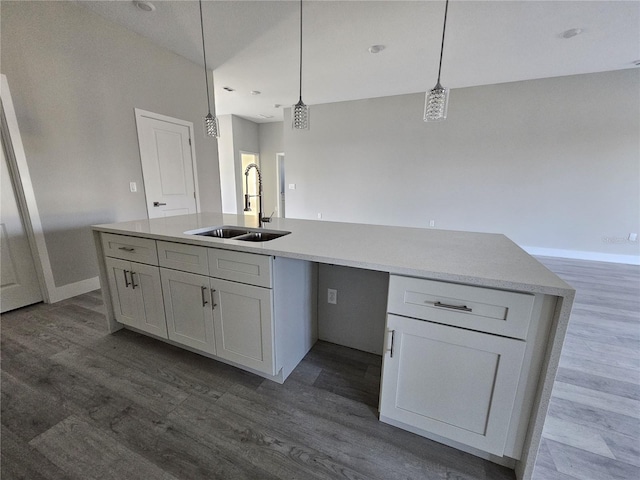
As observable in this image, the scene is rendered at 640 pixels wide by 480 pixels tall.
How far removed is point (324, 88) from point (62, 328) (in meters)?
4.64

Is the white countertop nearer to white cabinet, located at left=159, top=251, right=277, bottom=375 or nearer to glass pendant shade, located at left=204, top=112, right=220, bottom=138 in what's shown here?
white cabinet, located at left=159, top=251, right=277, bottom=375

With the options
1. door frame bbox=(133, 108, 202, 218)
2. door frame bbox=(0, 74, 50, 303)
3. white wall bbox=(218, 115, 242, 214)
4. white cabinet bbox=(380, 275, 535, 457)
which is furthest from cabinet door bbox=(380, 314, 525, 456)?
white wall bbox=(218, 115, 242, 214)

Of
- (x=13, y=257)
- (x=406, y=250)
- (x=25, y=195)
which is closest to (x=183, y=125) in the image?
(x=25, y=195)

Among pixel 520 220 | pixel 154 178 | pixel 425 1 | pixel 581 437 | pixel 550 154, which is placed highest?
pixel 425 1

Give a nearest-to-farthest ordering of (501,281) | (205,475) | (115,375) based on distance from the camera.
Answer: (501,281)
(205,475)
(115,375)

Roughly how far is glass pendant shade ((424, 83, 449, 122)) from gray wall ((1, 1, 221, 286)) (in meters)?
3.21

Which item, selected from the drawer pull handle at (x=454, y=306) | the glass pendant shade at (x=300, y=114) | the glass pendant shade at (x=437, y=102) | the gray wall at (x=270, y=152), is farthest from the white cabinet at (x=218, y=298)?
the gray wall at (x=270, y=152)

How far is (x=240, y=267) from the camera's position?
1383 millimetres

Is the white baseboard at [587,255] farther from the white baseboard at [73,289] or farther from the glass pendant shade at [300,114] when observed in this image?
the white baseboard at [73,289]

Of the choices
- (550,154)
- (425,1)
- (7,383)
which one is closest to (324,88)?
(425,1)

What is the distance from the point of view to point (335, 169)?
5516 millimetres

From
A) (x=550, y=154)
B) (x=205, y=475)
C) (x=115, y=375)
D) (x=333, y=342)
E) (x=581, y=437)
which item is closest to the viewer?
(x=205, y=475)

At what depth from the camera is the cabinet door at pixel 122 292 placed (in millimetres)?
1811

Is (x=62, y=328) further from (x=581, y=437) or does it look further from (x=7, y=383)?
(x=581, y=437)
